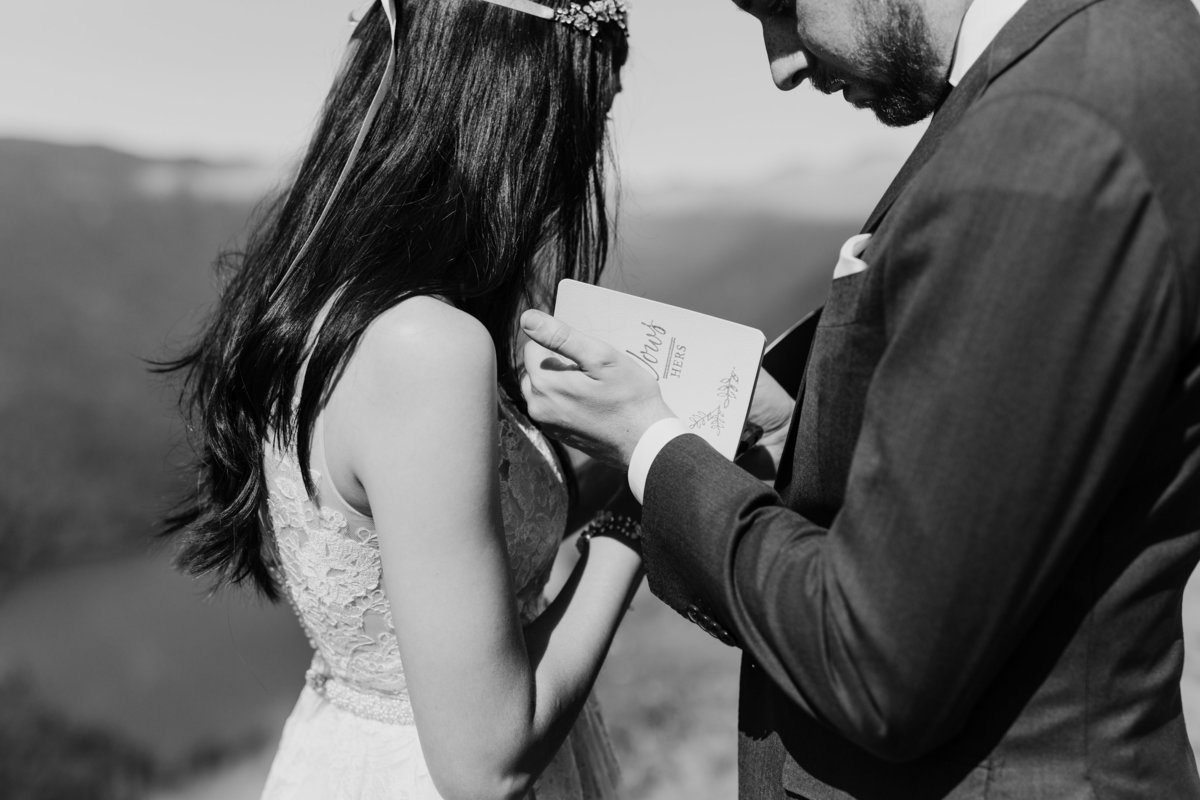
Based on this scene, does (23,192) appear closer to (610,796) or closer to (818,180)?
(610,796)


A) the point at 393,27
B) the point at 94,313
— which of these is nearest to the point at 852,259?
the point at 393,27

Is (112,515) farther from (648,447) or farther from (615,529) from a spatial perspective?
(648,447)

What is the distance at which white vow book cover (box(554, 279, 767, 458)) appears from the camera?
4.09 ft

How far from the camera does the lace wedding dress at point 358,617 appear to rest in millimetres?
1358

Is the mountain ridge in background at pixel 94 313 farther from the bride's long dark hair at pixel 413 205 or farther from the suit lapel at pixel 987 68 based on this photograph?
the suit lapel at pixel 987 68

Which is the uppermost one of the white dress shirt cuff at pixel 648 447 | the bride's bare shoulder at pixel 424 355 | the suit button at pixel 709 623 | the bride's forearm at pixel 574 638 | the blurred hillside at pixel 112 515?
the bride's bare shoulder at pixel 424 355

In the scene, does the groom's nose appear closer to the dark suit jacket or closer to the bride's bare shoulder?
the dark suit jacket

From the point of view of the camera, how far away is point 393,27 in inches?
54.3

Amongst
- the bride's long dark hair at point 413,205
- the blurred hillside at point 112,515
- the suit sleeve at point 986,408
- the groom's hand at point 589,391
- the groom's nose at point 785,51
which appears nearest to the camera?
the suit sleeve at point 986,408

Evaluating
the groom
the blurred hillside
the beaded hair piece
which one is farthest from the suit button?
the blurred hillside

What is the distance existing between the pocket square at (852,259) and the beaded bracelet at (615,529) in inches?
25.0

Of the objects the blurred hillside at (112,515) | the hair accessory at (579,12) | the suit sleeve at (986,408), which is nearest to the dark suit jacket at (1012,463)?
the suit sleeve at (986,408)

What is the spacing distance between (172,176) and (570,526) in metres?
2.19

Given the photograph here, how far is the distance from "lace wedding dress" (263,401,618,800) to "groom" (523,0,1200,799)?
0.41 metres
